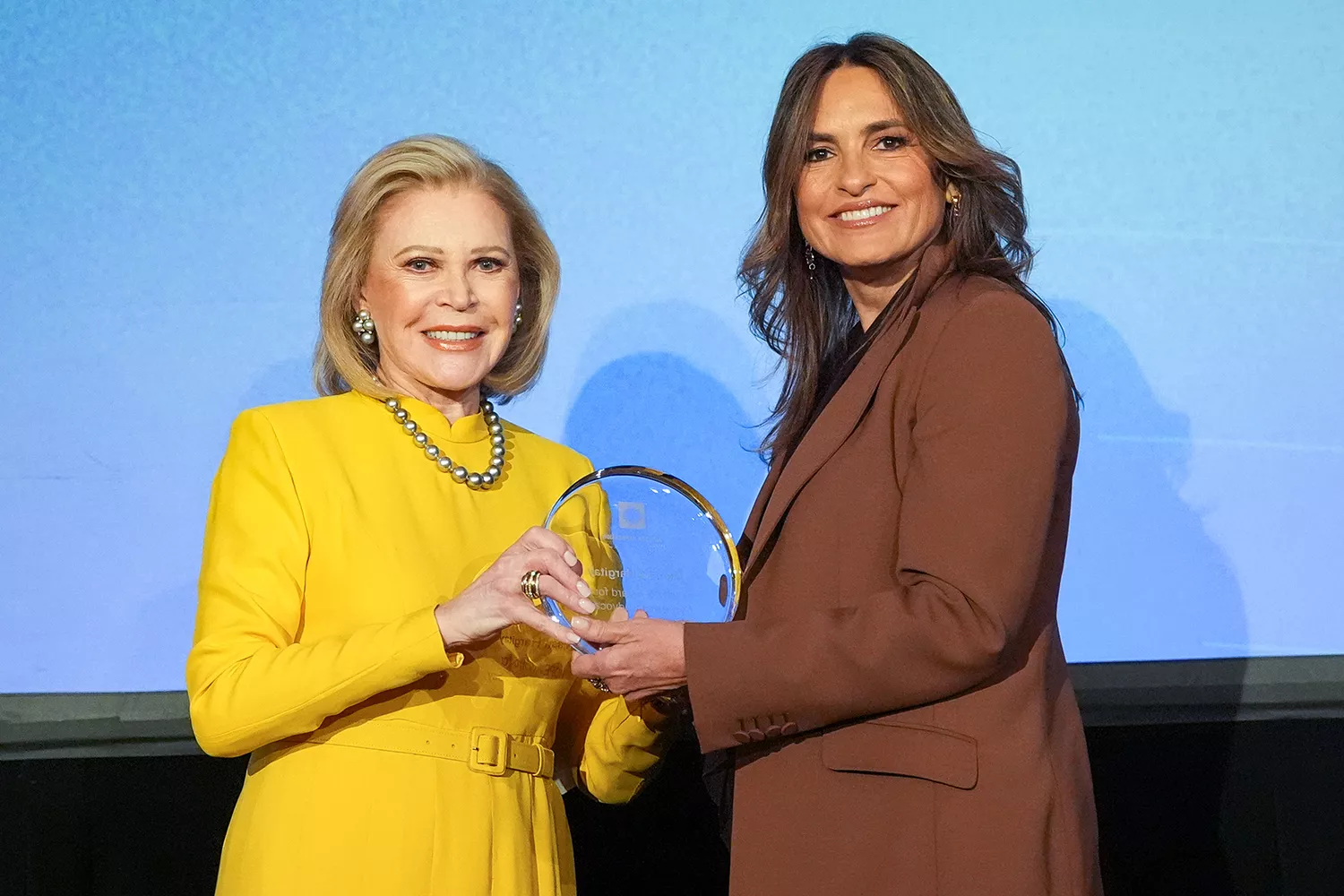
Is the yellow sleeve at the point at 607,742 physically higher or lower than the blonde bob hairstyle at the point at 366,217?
lower

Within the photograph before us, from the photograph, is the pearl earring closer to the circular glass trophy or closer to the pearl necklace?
the pearl necklace

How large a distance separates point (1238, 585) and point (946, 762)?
4.75 feet

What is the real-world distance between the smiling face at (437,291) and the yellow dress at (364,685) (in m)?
0.10

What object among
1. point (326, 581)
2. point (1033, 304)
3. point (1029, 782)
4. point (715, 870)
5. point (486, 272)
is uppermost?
point (486, 272)

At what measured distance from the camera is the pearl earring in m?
1.91

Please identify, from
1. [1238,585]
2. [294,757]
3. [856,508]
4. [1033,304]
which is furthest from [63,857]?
[1238,585]

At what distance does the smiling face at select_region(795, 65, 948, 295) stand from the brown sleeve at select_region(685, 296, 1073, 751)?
0.30 meters

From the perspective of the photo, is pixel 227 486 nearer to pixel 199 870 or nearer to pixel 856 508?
pixel 856 508

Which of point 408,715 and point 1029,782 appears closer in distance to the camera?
point 1029,782

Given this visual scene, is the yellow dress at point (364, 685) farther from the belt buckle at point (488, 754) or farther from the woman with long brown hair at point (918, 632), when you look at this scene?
the woman with long brown hair at point (918, 632)

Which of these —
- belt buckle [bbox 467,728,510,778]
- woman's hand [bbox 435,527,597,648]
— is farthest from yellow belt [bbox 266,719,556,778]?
woman's hand [bbox 435,527,597,648]

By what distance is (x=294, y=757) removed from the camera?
5.44 ft

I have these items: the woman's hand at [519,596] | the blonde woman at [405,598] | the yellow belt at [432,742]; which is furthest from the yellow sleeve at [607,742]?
the woman's hand at [519,596]

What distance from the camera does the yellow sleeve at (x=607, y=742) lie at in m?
1.83
